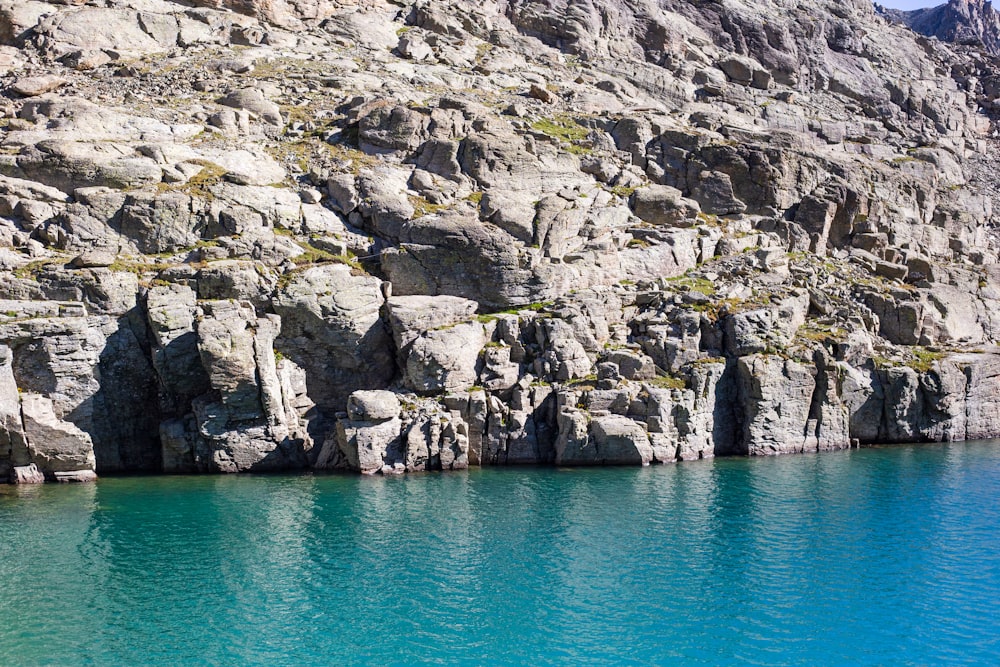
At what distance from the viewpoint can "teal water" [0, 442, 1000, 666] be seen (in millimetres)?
30375

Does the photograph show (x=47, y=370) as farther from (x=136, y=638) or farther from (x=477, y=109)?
(x=477, y=109)

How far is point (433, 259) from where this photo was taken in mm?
70125

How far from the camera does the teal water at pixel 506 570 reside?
30375 millimetres

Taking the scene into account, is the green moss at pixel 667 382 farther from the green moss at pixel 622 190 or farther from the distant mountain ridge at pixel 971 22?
the distant mountain ridge at pixel 971 22

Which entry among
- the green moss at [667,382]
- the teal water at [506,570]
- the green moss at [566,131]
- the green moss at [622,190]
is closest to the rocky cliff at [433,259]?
the green moss at [566,131]

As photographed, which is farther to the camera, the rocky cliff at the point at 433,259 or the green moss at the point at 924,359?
the green moss at the point at 924,359

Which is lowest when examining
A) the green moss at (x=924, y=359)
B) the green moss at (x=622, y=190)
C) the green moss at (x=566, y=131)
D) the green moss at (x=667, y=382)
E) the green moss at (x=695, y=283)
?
the green moss at (x=667, y=382)

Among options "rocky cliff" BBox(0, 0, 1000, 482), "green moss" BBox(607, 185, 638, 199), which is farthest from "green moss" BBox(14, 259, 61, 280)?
"green moss" BBox(607, 185, 638, 199)

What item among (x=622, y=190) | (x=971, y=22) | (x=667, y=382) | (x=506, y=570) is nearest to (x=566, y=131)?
(x=622, y=190)

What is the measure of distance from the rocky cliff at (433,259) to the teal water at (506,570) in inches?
253

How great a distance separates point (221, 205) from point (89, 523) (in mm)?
32592

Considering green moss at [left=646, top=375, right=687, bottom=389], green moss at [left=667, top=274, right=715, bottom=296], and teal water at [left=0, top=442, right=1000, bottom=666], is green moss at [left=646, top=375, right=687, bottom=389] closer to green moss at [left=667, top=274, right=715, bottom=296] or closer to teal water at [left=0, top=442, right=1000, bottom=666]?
teal water at [left=0, top=442, right=1000, bottom=666]

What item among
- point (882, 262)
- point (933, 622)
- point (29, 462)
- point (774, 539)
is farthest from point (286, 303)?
point (882, 262)

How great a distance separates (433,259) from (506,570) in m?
37.0
